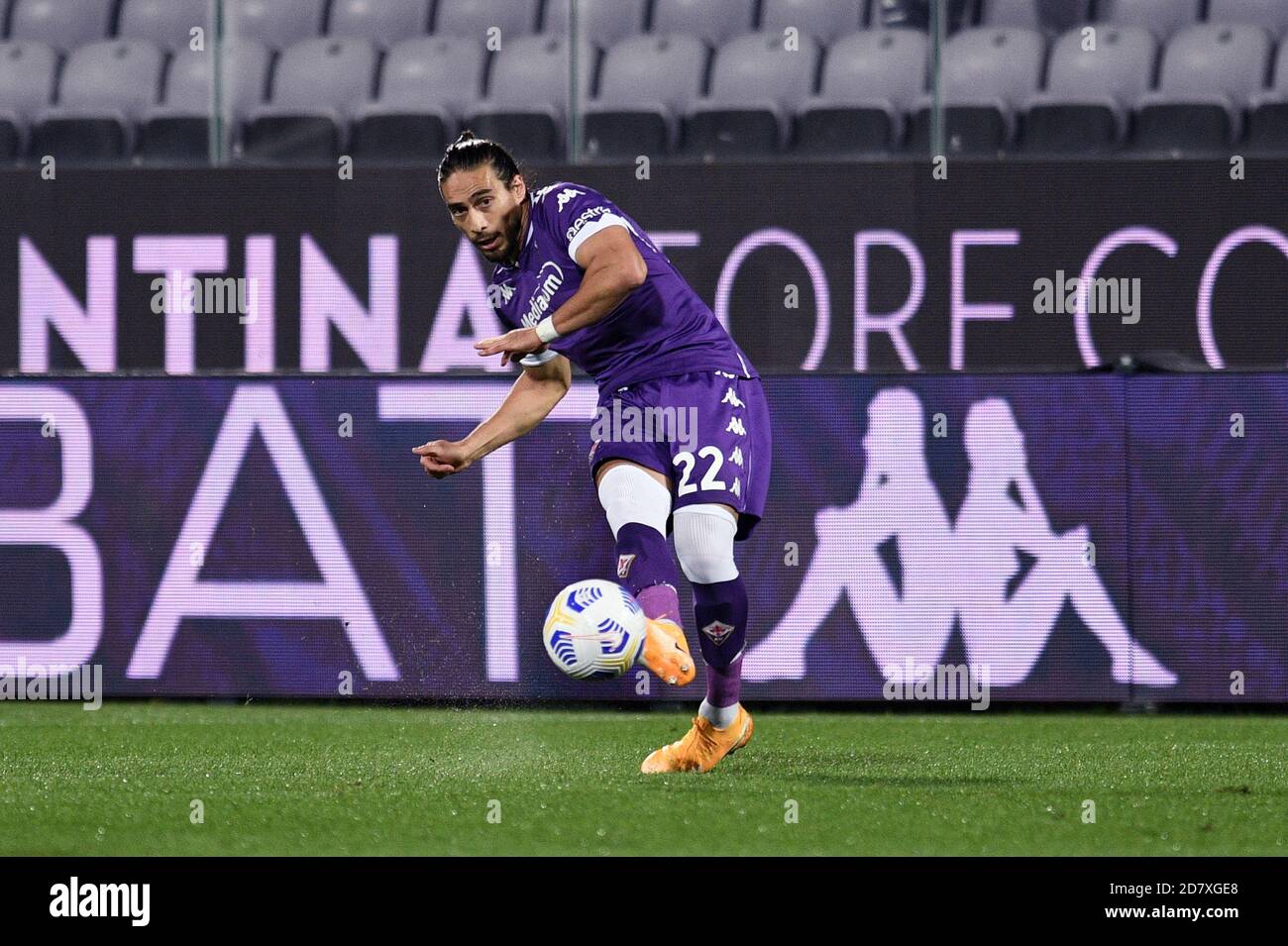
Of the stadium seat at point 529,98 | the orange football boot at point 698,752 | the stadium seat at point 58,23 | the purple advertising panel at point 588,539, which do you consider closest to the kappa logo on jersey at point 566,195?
the orange football boot at point 698,752

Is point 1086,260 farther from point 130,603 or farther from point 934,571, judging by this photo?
point 130,603

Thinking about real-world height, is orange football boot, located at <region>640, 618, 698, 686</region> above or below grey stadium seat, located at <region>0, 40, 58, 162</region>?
below

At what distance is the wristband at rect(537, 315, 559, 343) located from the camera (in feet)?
18.2

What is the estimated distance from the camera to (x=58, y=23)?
34.0 ft

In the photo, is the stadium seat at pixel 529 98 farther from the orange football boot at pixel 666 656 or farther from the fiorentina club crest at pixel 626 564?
the orange football boot at pixel 666 656

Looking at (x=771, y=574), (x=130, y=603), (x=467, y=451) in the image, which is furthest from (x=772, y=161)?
(x=467, y=451)

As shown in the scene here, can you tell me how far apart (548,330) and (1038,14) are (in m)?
4.92

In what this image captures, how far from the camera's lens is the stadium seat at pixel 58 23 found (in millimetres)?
10336
